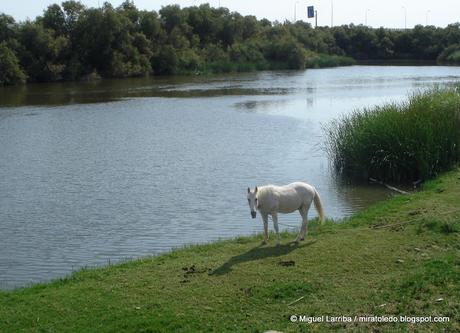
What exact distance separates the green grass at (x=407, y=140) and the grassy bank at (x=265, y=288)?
26.4 feet

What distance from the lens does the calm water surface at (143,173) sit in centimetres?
1484

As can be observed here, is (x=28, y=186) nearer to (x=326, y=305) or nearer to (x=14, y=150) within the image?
(x=14, y=150)

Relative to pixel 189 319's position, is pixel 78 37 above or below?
above

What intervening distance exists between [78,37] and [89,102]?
38708mm

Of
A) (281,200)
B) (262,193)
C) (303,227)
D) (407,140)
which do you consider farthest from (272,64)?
(262,193)

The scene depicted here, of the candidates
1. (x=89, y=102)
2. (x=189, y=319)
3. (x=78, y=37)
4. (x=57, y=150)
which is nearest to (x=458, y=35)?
(x=78, y=37)

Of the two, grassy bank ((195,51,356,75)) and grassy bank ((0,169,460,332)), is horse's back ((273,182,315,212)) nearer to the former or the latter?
grassy bank ((0,169,460,332))

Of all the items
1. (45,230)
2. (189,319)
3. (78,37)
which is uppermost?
(78,37)

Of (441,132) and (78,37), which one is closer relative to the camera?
(441,132)

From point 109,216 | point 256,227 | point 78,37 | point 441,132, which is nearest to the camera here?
point 256,227

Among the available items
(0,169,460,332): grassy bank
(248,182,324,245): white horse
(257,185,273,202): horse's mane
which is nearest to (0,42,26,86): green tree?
(0,169,460,332): grassy bank

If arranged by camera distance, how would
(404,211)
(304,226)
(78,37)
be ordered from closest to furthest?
(304,226) → (404,211) → (78,37)

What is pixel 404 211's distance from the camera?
13367 mm

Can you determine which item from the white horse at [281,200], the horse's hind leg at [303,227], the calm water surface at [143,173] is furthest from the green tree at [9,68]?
the horse's hind leg at [303,227]
